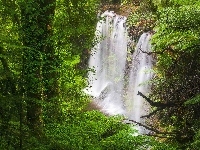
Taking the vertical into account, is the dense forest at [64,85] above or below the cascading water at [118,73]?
below

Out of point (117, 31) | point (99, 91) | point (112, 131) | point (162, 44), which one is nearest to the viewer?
point (162, 44)

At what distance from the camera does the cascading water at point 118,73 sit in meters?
17.0

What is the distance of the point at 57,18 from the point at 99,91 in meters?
14.0

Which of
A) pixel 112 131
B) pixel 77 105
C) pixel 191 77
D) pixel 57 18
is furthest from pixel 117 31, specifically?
pixel 191 77

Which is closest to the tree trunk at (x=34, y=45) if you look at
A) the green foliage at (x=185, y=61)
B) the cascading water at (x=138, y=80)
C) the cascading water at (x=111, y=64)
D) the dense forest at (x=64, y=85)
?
the dense forest at (x=64, y=85)

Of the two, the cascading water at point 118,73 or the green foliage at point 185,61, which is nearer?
the green foliage at point 185,61

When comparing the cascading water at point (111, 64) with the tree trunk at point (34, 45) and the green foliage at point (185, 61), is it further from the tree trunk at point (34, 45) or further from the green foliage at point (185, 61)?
the green foliage at point (185, 61)

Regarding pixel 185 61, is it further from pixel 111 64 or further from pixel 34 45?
pixel 111 64

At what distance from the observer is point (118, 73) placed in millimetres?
20766

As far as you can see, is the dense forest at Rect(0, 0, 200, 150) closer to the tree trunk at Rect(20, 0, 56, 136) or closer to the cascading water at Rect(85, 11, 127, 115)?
the tree trunk at Rect(20, 0, 56, 136)

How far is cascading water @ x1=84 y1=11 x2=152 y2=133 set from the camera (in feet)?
55.7

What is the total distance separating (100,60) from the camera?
2259 cm

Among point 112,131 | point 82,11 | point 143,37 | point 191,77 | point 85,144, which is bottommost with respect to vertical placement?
point 85,144

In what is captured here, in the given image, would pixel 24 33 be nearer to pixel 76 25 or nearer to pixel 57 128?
pixel 57 128
